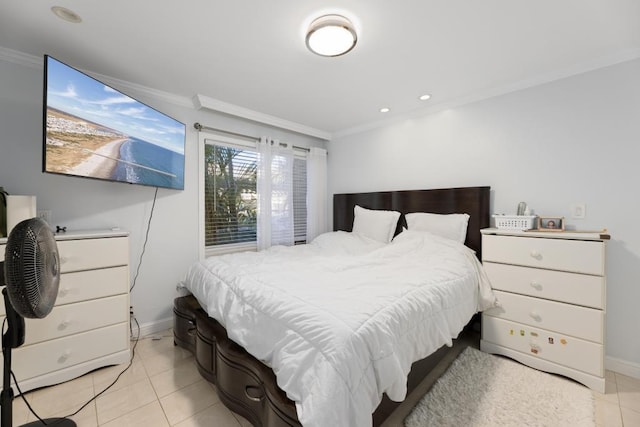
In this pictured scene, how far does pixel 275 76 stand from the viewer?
225cm

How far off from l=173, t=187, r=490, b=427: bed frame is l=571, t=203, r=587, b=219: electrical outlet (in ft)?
1.93

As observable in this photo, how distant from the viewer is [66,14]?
5.11ft

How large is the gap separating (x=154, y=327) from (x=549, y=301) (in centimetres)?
336

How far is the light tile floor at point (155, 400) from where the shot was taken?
1470 mm

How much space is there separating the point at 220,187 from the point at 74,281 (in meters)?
1.58

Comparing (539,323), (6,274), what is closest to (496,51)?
(539,323)

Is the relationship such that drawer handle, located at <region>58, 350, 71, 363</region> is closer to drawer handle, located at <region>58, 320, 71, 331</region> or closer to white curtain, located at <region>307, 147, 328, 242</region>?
drawer handle, located at <region>58, 320, 71, 331</region>

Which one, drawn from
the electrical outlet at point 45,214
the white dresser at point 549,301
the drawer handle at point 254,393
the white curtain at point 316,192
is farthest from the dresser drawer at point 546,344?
the electrical outlet at point 45,214

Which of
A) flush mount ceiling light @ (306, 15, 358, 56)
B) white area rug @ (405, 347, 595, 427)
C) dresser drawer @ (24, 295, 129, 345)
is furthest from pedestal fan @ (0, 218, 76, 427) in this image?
white area rug @ (405, 347, 595, 427)

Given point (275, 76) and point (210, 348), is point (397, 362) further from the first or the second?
point (275, 76)

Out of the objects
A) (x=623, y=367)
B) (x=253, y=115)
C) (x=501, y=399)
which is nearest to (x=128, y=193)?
(x=253, y=115)

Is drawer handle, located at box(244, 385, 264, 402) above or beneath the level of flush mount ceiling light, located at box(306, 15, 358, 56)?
beneath

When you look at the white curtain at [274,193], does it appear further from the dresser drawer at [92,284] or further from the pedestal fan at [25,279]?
the pedestal fan at [25,279]

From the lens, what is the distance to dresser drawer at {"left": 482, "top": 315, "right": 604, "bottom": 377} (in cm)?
172
